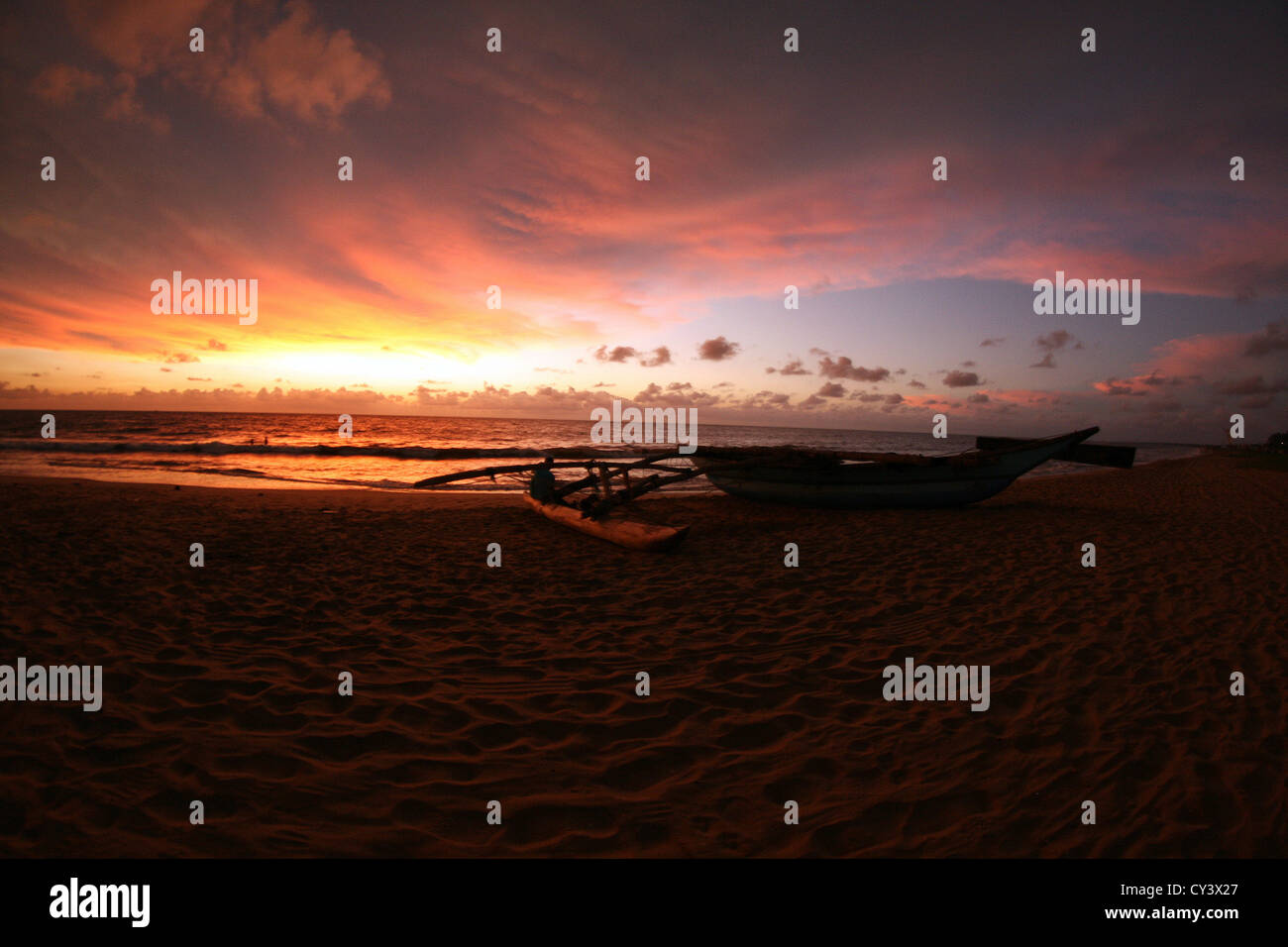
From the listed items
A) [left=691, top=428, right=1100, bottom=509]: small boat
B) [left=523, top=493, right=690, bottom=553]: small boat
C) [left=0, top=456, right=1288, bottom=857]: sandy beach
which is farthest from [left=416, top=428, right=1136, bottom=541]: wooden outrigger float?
[left=0, top=456, right=1288, bottom=857]: sandy beach

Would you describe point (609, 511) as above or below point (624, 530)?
above

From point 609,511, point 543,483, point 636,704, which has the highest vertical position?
point 543,483

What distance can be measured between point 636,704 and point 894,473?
9716 millimetres

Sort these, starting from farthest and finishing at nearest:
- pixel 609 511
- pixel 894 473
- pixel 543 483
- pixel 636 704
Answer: pixel 543 483, pixel 894 473, pixel 609 511, pixel 636 704

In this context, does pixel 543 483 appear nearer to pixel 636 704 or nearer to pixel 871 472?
pixel 871 472

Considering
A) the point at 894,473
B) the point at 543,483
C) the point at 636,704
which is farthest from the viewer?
the point at 543,483

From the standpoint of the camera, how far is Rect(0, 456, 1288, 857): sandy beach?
2789mm

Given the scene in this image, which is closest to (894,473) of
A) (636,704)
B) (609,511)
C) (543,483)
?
(609,511)

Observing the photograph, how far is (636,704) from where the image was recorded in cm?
407

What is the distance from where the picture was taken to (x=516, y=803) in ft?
9.71

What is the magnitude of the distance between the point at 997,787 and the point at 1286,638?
461 cm

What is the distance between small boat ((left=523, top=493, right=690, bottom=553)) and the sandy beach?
328 millimetres

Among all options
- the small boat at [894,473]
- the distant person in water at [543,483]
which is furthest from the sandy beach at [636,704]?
the distant person in water at [543,483]
